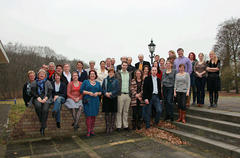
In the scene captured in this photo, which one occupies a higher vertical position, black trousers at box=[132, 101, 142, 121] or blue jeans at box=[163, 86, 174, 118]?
blue jeans at box=[163, 86, 174, 118]

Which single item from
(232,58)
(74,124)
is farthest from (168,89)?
(232,58)

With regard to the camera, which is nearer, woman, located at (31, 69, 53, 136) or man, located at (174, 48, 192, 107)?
woman, located at (31, 69, 53, 136)

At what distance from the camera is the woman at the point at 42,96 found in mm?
4977

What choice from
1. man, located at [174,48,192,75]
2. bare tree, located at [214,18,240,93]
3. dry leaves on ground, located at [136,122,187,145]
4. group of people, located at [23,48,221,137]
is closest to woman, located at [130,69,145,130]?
group of people, located at [23,48,221,137]

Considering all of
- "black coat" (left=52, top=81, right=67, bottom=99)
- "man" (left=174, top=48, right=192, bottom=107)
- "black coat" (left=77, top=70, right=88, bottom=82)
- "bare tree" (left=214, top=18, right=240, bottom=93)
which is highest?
"bare tree" (left=214, top=18, right=240, bottom=93)

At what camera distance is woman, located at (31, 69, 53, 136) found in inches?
196

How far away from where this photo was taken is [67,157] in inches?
151

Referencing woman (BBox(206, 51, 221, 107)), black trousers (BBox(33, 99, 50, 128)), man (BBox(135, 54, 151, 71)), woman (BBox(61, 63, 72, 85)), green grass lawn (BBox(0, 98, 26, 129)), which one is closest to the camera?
black trousers (BBox(33, 99, 50, 128))

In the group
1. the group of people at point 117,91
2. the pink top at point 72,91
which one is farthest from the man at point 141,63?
the pink top at point 72,91

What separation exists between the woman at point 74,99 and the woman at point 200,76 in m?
4.14

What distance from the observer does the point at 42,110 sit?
5008 mm

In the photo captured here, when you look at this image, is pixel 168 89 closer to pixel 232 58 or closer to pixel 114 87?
pixel 114 87

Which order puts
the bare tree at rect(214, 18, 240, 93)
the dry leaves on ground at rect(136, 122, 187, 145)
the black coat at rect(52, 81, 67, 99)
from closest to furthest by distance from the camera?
1. the dry leaves on ground at rect(136, 122, 187, 145)
2. the black coat at rect(52, 81, 67, 99)
3. the bare tree at rect(214, 18, 240, 93)

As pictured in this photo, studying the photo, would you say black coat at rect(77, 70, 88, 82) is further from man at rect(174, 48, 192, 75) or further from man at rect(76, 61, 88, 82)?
man at rect(174, 48, 192, 75)
